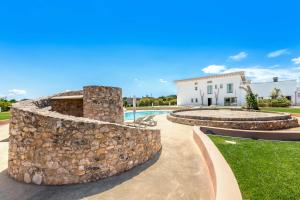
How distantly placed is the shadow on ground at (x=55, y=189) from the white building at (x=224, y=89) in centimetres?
3408

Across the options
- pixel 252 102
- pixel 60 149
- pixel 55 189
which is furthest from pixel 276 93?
pixel 55 189

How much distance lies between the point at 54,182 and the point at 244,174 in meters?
5.35

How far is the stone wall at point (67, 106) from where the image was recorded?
11477 millimetres

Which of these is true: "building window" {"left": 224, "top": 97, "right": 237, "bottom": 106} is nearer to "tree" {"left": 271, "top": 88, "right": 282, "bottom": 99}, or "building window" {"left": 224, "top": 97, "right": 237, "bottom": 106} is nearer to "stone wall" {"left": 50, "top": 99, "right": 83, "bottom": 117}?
"tree" {"left": 271, "top": 88, "right": 282, "bottom": 99}

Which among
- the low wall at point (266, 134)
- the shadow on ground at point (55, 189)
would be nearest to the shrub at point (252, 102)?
the low wall at point (266, 134)

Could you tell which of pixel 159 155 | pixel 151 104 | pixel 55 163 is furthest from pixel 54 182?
pixel 151 104

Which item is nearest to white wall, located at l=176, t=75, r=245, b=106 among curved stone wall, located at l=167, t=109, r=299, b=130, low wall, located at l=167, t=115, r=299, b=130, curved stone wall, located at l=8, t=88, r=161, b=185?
curved stone wall, located at l=167, t=109, r=299, b=130

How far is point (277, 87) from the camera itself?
3694 cm

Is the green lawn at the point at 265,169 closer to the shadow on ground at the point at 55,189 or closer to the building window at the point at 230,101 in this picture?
the shadow on ground at the point at 55,189

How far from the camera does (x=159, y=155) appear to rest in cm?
697

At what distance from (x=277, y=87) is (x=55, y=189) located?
145 ft

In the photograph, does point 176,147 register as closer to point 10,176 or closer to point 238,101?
point 10,176

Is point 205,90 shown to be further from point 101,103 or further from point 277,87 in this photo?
point 101,103

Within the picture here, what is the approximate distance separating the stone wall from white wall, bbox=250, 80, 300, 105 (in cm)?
3956
